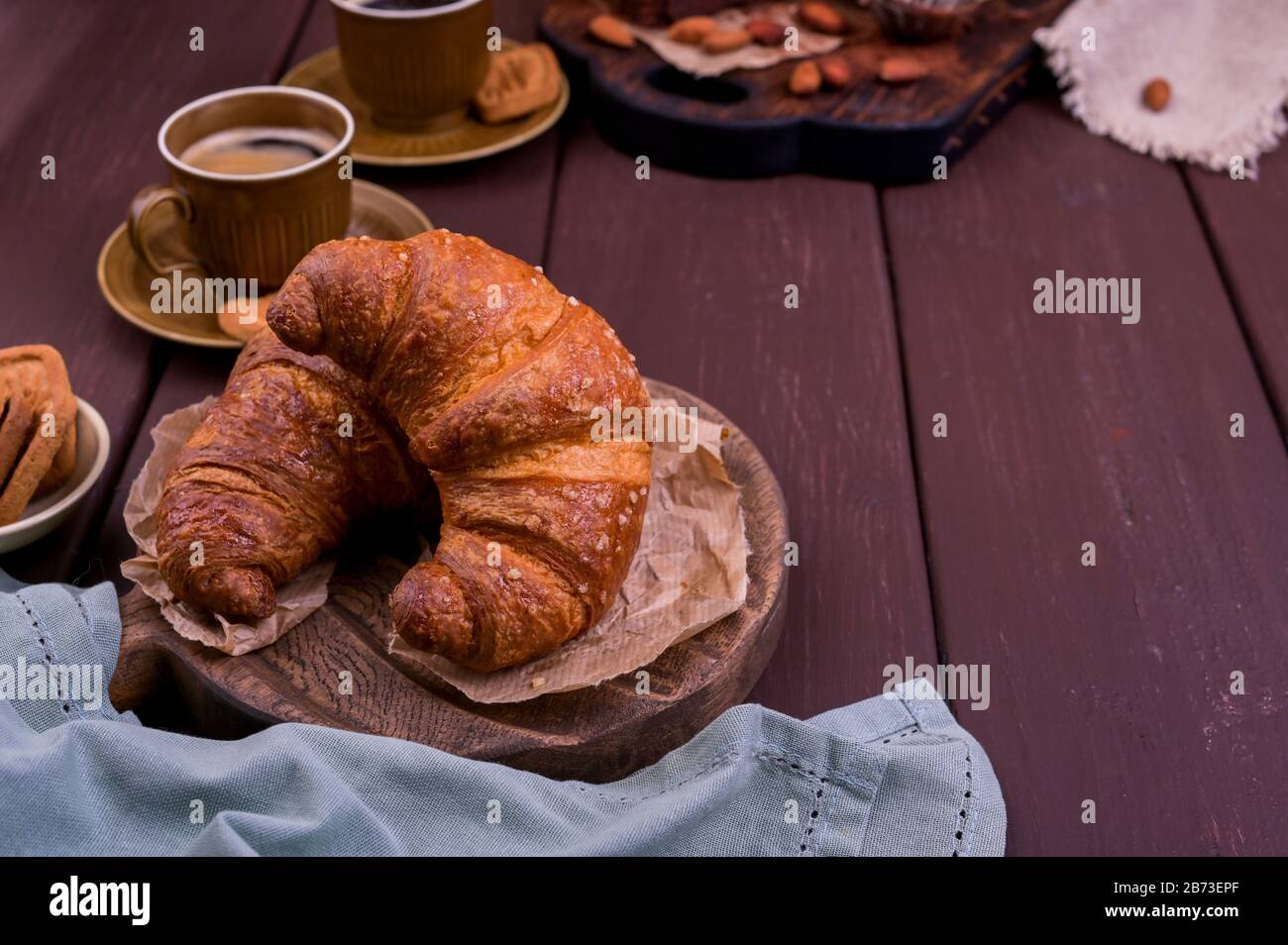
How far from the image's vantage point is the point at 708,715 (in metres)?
1.45

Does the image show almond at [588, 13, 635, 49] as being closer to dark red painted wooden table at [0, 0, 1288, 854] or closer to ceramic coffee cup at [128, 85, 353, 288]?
dark red painted wooden table at [0, 0, 1288, 854]

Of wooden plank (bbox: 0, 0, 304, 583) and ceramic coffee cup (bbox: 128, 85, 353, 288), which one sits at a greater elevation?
ceramic coffee cup (bbox: 128, 85, 353, 288)

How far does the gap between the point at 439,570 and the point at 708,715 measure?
0.31 metres

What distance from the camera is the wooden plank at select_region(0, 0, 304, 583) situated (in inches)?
73.1

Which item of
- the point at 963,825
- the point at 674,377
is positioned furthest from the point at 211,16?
the point at 963,825

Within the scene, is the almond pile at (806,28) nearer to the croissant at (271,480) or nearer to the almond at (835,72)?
the almond at (835,72)

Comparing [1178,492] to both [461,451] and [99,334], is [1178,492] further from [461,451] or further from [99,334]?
[99,334]

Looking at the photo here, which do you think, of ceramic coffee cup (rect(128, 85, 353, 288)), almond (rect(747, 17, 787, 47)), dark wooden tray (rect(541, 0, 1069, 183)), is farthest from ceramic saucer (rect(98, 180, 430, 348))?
almond (rect(747, 17, 787, 47))

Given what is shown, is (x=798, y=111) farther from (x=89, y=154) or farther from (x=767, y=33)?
(x=89, y=154)

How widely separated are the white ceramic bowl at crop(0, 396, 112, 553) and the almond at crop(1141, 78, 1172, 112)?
1768 millimetres

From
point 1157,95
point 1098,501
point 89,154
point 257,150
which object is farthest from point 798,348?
point 89,154

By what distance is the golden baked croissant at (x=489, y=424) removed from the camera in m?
1.37

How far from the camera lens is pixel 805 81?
7.45ft

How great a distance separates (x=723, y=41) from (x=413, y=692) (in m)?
1.36
